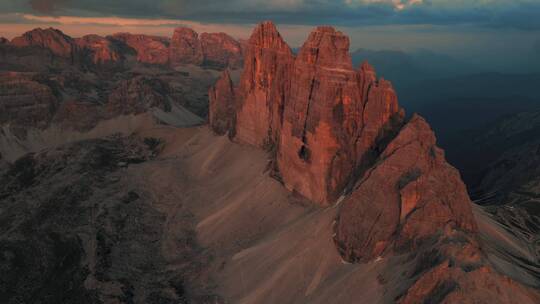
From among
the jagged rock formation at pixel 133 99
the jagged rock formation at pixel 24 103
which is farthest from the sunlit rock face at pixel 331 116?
the jagged rock formation at pixel 24 103

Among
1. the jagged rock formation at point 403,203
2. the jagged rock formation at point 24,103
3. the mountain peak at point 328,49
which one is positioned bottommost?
the jagged rock formation at point 24,103

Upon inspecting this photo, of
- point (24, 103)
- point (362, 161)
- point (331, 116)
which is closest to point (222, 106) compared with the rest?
point (331, 116)

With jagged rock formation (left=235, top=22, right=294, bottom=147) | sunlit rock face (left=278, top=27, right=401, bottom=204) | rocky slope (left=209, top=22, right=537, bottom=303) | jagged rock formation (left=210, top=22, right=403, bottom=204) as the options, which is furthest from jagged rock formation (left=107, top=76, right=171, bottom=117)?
sunlit rock face (left=278, top=27, right=401, bottom=204)

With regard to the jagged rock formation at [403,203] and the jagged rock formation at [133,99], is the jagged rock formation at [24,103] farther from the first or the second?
the jagged rock formation at [403,203]

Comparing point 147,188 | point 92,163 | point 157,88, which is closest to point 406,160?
point 147,188

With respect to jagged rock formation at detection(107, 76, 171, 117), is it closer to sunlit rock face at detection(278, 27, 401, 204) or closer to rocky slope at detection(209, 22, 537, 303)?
rocky slope at detection(209, 22, 537, 303)

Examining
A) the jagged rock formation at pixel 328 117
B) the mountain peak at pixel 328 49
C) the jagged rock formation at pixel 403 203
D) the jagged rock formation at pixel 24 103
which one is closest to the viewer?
Answer: the jagged rock formation at pixel 403 203
